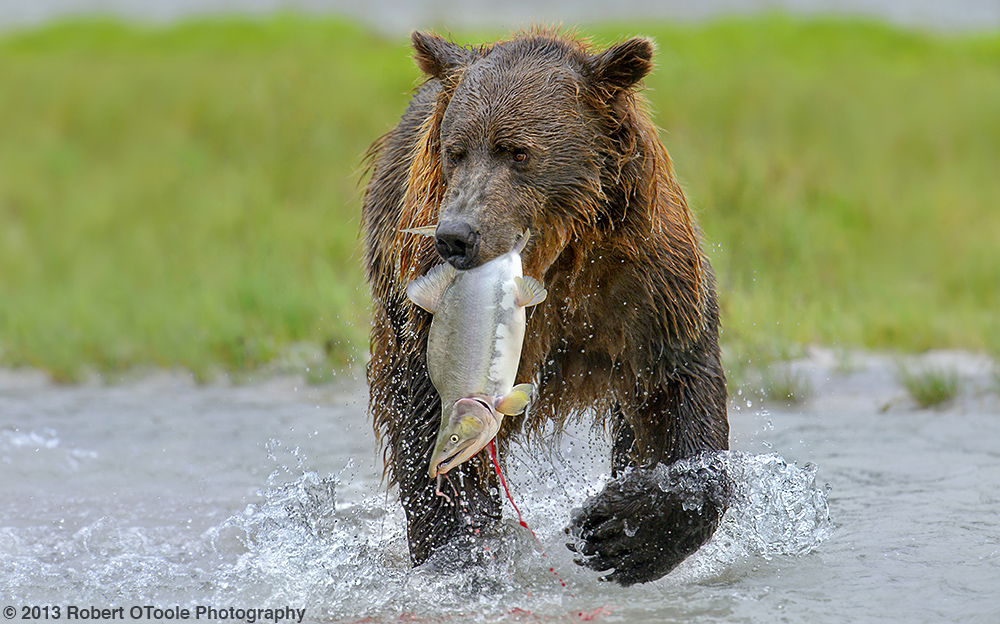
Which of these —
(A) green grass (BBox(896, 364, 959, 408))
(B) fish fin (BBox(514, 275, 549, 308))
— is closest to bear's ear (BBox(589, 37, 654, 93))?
(B) fish fin (BBox(514, 275, 549, 308))

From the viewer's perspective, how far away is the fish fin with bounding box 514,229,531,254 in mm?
3408

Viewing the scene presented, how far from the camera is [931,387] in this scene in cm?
677

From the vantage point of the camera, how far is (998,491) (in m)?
5.11

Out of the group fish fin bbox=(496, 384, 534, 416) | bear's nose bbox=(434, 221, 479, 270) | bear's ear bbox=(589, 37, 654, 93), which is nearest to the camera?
fish fin bbox=(496, 384, 534, 416)

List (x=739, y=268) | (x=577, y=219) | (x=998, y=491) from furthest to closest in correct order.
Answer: (x=739, y=268)
(x=998, y=491)
(x=577, y=219)

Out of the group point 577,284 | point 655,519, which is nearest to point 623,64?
point 577,284

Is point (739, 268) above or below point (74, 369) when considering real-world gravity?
above

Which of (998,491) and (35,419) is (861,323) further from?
(35,419)

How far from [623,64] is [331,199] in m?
7.12

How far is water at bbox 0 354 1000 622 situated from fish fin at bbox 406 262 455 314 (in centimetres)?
121

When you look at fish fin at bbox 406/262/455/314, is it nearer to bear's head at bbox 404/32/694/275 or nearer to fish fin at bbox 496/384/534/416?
bear's head at bbox 404/32/694/275

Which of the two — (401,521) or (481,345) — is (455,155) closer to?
(481,345)

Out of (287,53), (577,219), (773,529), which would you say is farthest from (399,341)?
(287,53)

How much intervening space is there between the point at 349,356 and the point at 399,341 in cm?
358
